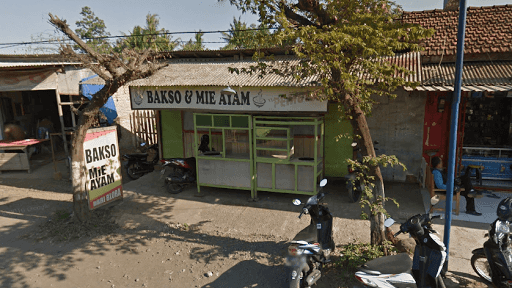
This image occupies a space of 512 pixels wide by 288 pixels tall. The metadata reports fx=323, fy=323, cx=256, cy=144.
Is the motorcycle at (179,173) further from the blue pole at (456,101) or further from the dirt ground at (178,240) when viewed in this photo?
the blue pole at (456,101)

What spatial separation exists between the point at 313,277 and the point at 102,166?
556 cm

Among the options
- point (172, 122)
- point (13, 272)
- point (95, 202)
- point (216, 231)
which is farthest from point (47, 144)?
point (216, 231)

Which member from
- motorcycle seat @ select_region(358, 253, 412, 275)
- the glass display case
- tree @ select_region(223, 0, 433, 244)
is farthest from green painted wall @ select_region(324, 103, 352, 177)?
motorcycle seat @ select_region(358, 253, 412, 275)

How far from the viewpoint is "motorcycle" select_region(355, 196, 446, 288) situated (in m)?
3.69

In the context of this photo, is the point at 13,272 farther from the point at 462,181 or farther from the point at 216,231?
the point at 462,181

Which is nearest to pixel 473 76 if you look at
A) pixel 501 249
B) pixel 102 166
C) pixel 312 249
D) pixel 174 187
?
pixel 501 249

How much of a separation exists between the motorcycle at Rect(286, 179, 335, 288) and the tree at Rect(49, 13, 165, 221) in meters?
4.13

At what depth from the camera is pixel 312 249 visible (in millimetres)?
4516

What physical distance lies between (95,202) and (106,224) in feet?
2.26

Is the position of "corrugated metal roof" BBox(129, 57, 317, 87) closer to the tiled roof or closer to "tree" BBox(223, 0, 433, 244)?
"tree" BBox(223, 0, 433, 244)

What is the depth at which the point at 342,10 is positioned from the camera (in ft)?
17.6

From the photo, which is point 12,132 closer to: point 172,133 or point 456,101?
point 172,133

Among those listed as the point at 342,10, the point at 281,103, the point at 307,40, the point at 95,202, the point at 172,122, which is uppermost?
the point at 342,10

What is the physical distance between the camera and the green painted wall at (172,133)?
11.2m
